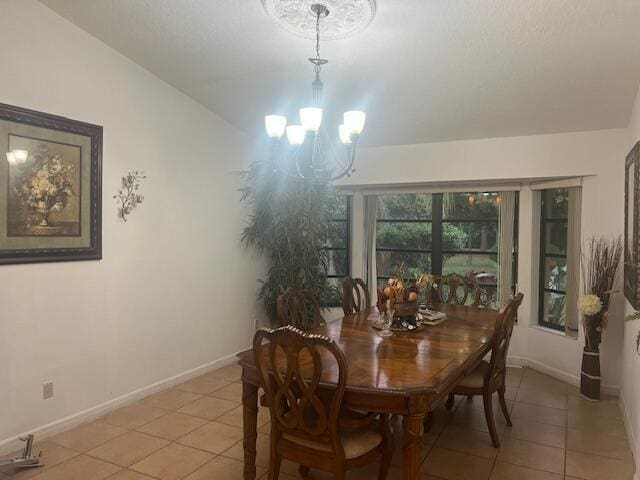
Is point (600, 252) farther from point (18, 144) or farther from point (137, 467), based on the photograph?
point (18, 144)

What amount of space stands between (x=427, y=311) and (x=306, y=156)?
2.12 meters

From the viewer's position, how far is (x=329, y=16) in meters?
2.82

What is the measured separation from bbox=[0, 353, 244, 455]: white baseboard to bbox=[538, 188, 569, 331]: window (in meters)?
3.42

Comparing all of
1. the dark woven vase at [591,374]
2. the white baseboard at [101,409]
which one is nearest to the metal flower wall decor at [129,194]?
the white baseboard at [101,409]

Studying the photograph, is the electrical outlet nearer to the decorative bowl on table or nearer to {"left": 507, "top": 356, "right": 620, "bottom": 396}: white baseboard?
the decorative bowl on table

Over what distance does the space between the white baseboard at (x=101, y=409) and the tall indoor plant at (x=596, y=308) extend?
3.41 metres

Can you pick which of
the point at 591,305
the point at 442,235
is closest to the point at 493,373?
the point at 591,305

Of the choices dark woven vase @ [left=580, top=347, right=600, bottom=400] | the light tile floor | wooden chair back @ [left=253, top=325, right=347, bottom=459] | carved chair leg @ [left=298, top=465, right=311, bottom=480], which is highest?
wooden chair back @ [left=253, top=325, right=347, bottom=459]

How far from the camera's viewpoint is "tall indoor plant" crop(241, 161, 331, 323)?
15.9ft

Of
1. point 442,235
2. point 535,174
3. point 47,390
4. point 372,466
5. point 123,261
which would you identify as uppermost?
point 535,174

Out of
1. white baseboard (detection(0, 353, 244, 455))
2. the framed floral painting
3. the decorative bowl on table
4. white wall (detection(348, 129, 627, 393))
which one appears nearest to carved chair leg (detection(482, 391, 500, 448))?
the decorative bowl on table

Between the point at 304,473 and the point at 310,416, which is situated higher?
the point at 310,416

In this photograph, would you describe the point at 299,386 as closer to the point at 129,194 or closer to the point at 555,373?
the point at 129,194

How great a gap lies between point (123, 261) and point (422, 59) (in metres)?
2.76
